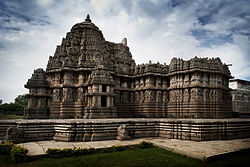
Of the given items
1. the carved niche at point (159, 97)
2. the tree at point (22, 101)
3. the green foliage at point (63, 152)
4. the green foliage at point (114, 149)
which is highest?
the carved niche at point (159, 97)

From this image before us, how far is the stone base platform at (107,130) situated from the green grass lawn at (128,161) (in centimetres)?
287

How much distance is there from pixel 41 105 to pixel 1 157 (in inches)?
615

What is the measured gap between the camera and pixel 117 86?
23.8 meters

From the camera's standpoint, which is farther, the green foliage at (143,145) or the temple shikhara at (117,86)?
the temple shikhara at (117,86)

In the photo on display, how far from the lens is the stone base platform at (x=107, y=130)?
33.7 feet

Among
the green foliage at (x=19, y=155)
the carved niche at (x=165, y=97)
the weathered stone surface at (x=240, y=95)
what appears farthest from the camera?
the weathered stone surface at (x=240, y=95)

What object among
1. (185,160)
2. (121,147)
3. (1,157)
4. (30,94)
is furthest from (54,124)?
(30,94)

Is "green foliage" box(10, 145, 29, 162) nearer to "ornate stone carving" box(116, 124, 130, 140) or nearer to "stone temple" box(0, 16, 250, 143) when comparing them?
"ornate stone carving" box(116, 124, 130, 140)

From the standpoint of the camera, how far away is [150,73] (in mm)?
22922

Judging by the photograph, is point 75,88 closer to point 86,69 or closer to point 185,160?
point 86,69

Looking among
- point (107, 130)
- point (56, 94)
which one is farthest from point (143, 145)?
point (56, 94)

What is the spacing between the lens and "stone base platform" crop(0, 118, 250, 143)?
10258 millimetres

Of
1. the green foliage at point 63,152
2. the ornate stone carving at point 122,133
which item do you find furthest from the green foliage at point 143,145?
the green foliage at point 63,152

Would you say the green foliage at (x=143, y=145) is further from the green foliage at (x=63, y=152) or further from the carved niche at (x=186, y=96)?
the carved niche at (x=186, y=96)
